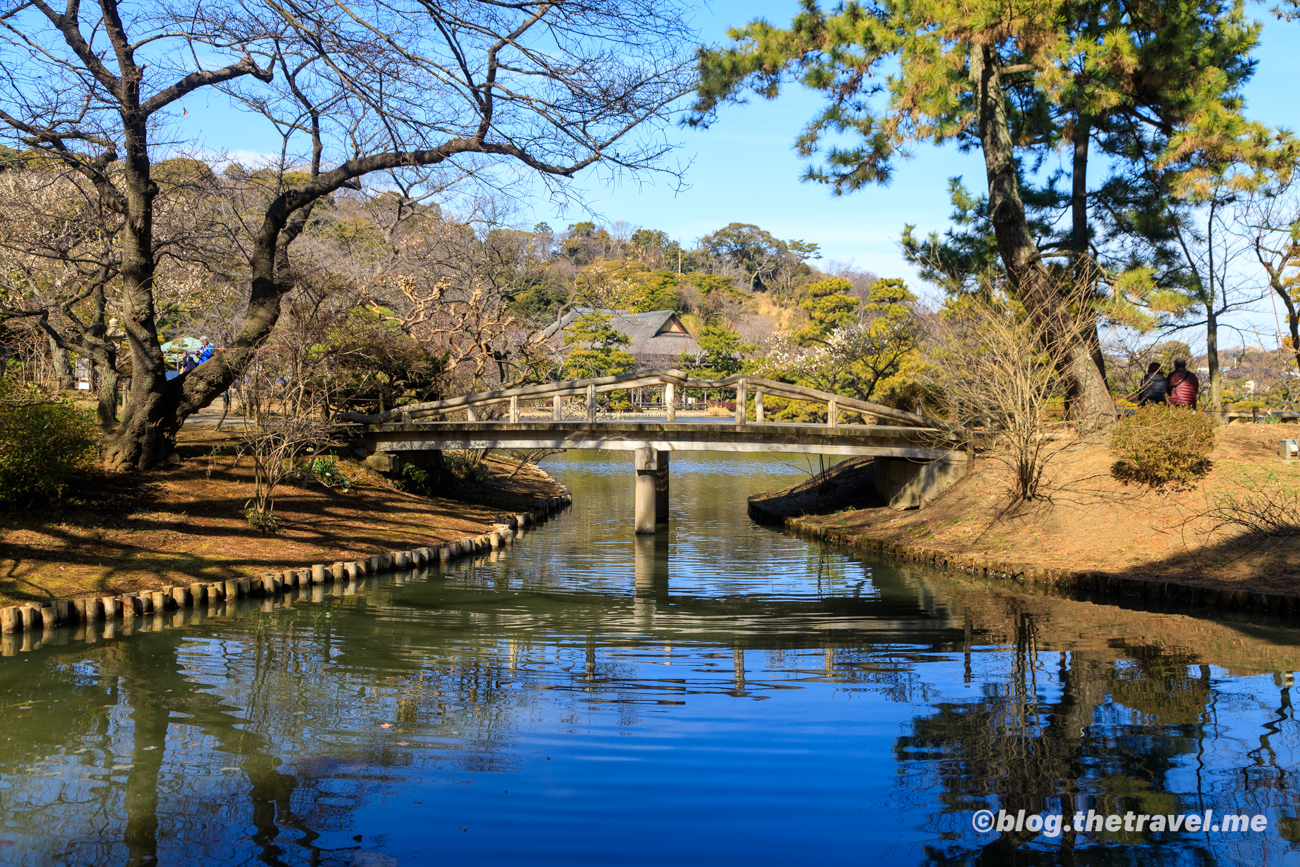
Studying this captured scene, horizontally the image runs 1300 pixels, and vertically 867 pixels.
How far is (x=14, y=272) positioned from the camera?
1969cm

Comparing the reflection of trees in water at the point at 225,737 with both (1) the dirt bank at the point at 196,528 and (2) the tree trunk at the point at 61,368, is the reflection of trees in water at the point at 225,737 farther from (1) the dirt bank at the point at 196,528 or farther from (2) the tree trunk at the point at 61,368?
(2) the tree trunk at the point at 61,368

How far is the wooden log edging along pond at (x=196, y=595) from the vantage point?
9422mm

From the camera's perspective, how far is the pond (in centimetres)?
492

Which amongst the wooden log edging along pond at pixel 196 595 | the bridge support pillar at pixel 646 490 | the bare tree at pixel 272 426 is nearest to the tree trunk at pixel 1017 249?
the bridge support pillar at pixel 646 490

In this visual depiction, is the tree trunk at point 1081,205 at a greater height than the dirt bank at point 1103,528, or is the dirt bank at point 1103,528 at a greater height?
the tree trunk at point 1081,205

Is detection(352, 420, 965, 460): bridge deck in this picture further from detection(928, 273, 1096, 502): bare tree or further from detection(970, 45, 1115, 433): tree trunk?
detection(970, 45, 1115, 433): tree trunk

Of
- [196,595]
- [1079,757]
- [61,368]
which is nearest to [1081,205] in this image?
[1079,757]

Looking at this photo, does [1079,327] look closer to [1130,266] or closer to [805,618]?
[1130,266]

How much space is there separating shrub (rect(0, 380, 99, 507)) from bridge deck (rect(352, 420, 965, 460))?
258 inches

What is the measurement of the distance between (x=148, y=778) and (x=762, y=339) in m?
51.0

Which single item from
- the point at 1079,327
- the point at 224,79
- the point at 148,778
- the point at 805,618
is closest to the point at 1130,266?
the point at 1079,327

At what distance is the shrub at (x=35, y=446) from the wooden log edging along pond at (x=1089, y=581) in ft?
41.0

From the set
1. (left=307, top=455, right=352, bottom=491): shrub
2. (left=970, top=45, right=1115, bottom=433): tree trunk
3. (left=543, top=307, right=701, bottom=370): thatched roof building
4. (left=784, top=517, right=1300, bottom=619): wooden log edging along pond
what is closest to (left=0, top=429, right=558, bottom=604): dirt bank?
(left=307, top=455, right=352, bottom=491): shrub

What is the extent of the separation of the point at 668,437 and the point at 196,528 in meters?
8.66
